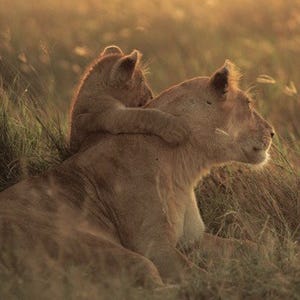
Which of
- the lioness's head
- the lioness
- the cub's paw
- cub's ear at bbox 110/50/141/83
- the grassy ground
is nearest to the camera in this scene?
the grassy ground

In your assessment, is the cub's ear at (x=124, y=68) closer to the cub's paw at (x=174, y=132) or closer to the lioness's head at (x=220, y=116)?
the lioness's head at (x=220, y=116)

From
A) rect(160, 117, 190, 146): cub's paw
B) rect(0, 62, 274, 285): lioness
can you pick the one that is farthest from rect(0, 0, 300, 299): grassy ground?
rect(160, 117, 190, 146): cub's paw

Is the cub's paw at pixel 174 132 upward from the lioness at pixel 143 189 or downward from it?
upward

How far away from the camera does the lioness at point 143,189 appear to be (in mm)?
5355

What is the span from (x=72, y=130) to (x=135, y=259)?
1.31 meters

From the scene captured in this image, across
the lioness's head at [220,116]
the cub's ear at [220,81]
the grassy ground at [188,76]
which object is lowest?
the grassy ground at [188,76]

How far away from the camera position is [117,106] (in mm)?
6289

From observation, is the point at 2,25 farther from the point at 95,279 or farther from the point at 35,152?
the point at 95,279

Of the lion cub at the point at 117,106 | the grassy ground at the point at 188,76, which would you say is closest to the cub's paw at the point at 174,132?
the lion cub at the point at 117,106

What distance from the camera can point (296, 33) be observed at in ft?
43.8

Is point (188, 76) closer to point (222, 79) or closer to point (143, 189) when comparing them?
point (222, 79)

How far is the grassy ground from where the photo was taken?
16.5 ft

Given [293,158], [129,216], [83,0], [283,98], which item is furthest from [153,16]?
[129,216]

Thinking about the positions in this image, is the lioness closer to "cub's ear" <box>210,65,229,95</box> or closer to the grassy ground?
"cub's ear" <box>210,65,229,95</box>
